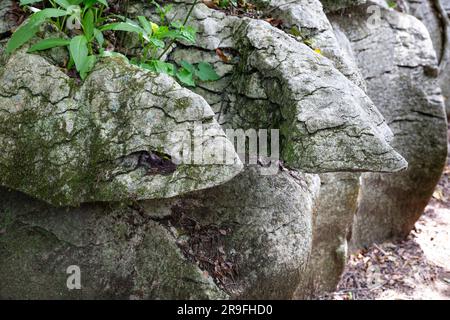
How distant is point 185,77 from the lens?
104 inches

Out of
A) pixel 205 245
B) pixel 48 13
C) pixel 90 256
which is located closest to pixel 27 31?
pixel 48 13

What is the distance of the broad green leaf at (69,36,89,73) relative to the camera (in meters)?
2.21

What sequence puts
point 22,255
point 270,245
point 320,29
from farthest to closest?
point 320,29 < point 270,245 < point 22,255

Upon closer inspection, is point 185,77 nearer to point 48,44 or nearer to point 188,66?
point 188,66

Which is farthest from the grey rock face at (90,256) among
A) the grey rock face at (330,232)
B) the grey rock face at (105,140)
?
the grey rock face at (330,232)

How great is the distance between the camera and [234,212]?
2.64 meters

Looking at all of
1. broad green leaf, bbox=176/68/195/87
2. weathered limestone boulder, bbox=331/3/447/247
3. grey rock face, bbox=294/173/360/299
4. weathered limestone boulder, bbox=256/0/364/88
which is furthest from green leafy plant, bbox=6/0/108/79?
weathered limestone boulder, bbox=331/3/447/247

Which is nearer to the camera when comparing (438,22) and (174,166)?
(174,166)

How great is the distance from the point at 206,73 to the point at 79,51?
0.76m

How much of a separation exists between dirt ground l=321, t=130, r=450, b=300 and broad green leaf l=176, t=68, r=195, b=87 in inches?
78.9

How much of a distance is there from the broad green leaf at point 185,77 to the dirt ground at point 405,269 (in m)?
2.00
